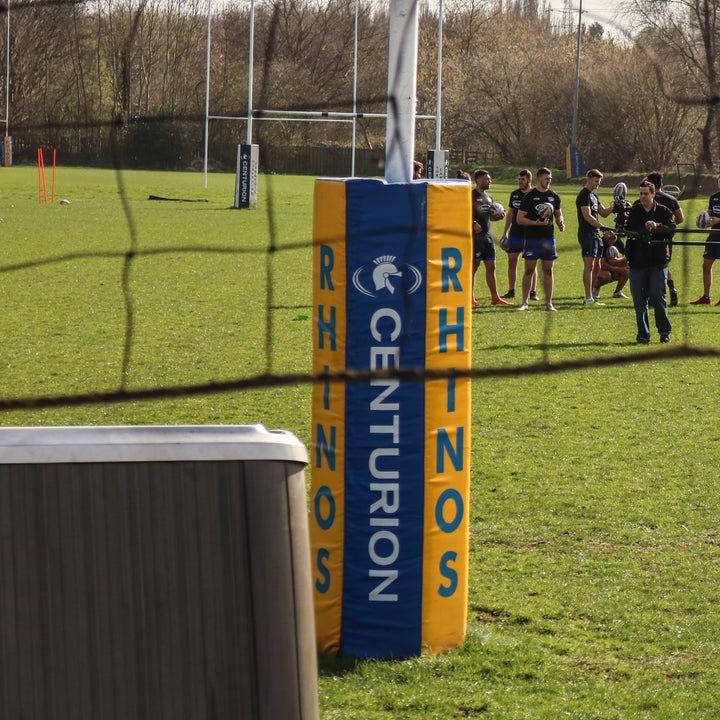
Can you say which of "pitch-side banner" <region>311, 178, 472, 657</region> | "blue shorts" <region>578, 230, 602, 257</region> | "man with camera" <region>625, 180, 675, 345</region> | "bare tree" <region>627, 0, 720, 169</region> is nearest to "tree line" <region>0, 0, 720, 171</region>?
"bare tree" <region>627, 0, 720, 169</region>

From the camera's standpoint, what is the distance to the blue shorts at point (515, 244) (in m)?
11.4

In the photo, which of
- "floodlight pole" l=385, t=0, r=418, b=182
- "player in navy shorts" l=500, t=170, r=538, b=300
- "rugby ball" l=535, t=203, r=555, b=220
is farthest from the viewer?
"player in navy shorts" l=500, t=170, r=538, b=300

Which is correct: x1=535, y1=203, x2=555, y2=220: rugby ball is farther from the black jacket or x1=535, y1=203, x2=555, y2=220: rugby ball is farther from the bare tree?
the bare tree

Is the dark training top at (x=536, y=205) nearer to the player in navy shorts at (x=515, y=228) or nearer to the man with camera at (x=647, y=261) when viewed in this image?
the player in navy shorts at (x=515, y=228)

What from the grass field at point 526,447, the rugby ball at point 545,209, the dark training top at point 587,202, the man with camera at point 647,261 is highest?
the dark training top at point 587,202

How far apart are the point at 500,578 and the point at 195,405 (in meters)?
3.55

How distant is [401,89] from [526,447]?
3.65 m

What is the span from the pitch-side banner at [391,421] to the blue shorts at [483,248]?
28.4 ft

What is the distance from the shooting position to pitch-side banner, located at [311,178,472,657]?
3385mm

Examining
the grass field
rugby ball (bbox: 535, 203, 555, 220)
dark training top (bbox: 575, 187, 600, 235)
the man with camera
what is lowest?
the grass field

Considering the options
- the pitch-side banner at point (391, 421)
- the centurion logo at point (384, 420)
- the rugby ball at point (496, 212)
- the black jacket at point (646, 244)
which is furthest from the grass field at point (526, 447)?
A: the rugby ball at point (496, 212)

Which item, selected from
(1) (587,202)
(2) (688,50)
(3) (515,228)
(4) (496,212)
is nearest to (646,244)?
(1) (587,202)

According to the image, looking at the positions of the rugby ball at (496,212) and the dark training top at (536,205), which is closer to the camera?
the dark training top at (536,205)

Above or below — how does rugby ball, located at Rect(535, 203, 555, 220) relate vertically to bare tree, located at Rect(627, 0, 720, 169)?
below
